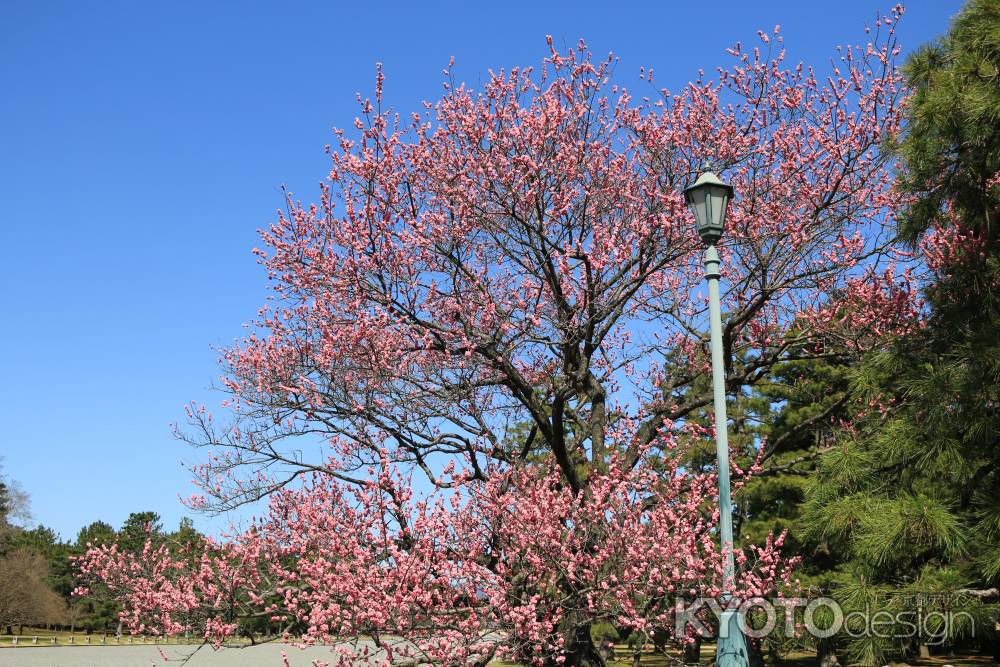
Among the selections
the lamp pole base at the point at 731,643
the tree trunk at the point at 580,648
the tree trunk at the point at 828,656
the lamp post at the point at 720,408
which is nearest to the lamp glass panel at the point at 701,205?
the lamp post at the point at 720,408

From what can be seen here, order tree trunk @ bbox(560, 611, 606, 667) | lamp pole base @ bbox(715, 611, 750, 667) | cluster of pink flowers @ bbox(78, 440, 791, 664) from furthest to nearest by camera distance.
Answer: tree trunk @ bbox(560, 611, 606, 667), cluster of pink flowers @ bbox(78, 440, 791, 664), lamp pole base @ bbox(715, 611, 750, 667)

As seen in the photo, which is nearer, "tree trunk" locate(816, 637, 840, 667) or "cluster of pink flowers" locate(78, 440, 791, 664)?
"cluster of pink flowers" locate(78, 440, 791, 664)

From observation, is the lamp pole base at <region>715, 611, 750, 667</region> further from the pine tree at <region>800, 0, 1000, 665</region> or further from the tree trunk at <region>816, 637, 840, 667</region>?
the tree trunk at <region>816, 637, 840, 667</region>

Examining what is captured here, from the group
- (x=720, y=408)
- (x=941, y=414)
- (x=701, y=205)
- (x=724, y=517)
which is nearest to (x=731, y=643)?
(x=724, y=517)

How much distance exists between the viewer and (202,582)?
10.8m

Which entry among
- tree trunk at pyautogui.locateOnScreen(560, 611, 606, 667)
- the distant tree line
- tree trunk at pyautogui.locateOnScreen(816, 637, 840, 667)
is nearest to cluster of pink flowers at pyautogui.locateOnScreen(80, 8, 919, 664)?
tree trunk at pyautogui.locateOnScreen(560, 611, 606, 667)

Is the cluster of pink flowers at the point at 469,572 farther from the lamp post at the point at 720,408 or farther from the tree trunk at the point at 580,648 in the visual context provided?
the lamp post at the point at 720,408

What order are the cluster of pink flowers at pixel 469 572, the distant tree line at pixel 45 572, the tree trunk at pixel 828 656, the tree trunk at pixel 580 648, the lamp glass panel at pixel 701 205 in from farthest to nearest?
1. the distant tree line at pixel 45 572
2. the tree trunk at pixel 828 656
3. the tree trunk at pixel 580 648
4. the cluster of pink flowers at pixel 469 572
5. the lamp glass panel at pixel 701 205

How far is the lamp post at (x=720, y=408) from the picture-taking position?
639cm

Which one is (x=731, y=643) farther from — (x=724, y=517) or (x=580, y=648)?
(x=580, y=648)

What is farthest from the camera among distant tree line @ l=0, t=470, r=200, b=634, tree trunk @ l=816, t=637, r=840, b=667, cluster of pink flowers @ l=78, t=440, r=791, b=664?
distant tree line @ l=0, t=470, r=200, b=634

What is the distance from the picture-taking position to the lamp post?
252 inches

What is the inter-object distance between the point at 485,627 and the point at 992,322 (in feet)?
21.2

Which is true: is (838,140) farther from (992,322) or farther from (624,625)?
(624,625)
